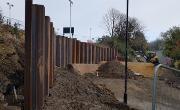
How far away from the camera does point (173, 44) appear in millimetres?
62531

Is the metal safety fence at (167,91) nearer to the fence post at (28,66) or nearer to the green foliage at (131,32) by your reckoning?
the fence post at (28,66)

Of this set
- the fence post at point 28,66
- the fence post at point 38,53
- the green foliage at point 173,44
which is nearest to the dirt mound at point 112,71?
the fence post at point 38,53

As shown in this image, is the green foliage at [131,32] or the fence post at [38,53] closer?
the fence post at [38,53]

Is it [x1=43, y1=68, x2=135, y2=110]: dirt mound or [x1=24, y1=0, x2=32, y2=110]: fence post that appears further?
[x1=43, y1=68, x2=135, y2=110]: dirt mound

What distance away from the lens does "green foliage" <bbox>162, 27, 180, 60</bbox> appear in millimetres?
56934

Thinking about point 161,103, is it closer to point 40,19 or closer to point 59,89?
point 40,19

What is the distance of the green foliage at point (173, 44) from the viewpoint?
187 feet

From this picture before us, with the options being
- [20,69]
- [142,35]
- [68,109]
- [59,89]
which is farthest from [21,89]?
[142,35]

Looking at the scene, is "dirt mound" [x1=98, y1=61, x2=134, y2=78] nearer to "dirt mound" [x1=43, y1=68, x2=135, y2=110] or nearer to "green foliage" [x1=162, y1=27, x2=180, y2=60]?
"dirt mound" [x1=43, y1=68, x2=135, y2=110]

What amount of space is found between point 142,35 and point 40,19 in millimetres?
80769

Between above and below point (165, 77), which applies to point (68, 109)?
below

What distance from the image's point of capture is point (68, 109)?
12.3m

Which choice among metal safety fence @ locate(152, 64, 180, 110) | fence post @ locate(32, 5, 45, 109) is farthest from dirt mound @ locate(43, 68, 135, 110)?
metal safety fence @ locate(152, 64, 180, 110)

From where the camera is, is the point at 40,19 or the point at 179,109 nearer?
the point at 179,109
